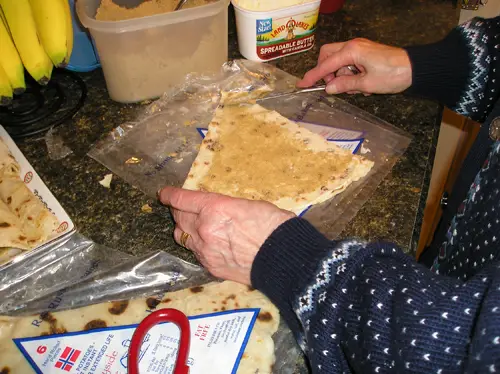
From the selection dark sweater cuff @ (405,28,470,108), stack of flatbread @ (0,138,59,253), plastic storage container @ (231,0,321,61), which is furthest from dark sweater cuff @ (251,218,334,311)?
plastic storage container @ (231,0,321,61)

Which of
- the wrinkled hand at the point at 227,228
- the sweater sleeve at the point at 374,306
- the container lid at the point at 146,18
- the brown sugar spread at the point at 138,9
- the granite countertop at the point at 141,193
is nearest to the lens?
the sweater sleeve at the point at 374,306

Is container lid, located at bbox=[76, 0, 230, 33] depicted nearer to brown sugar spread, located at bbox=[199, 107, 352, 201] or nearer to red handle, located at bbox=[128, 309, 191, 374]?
brown sugar spread, located at bbox=[199, 107, 352, 201]

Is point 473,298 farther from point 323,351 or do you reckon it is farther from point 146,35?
point 146,35

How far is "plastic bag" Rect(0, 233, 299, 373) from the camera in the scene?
2.40ft

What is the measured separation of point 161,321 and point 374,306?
311 mm

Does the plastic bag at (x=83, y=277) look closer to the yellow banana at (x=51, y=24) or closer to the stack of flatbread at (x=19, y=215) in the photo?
the stack of flatbread at (x=19, y=215)

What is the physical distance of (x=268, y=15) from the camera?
3.56ft

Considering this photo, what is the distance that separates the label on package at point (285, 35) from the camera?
1124mm

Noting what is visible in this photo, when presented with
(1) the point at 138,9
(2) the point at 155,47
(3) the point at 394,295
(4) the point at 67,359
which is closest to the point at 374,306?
(3) the point at 394,295

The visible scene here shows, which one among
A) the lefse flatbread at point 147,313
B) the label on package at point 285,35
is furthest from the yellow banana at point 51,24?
the lefse flatbread at point 147,313

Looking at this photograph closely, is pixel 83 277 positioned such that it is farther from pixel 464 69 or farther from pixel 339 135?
pixel 464 69

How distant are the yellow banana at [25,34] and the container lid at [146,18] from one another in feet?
0.34

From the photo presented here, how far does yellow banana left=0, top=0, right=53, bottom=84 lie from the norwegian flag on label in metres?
0.59

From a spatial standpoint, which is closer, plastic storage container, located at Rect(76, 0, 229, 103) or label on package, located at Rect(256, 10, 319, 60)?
plastic storage container, located at Rect(76, 0, 229, 103)
